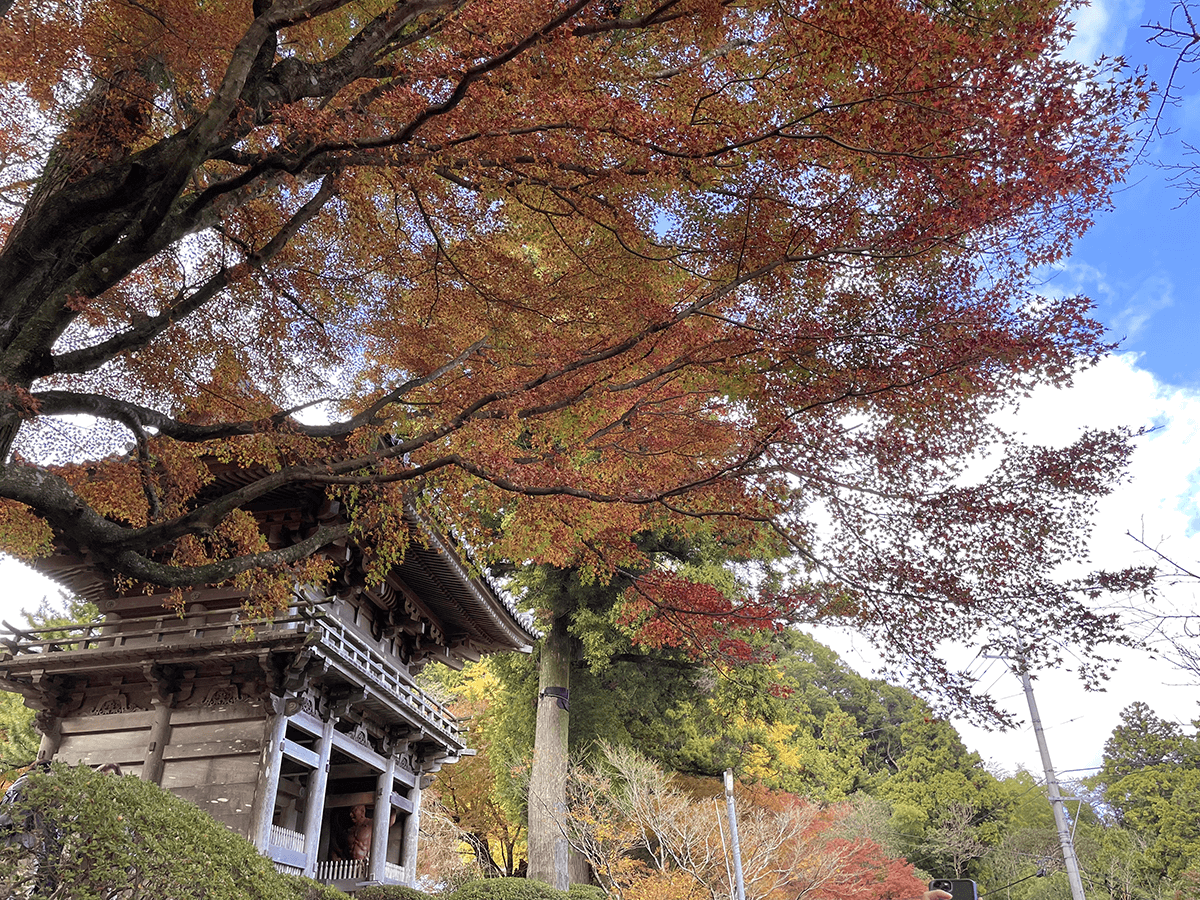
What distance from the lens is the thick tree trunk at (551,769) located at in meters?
17.0

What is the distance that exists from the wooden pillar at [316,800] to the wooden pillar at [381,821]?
1.91 meters

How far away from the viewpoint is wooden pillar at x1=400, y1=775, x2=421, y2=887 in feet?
51.6

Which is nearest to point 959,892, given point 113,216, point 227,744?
point 227,744

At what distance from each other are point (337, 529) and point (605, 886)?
51.0 feet

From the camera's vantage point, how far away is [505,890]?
14094 mm

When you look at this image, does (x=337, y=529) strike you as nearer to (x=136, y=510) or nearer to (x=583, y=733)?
(x=136, y=510)

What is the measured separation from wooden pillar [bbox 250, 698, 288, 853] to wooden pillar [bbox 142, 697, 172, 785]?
1678mm

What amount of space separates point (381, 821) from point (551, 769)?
4420 mm

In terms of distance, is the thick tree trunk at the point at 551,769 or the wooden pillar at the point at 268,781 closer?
the wooden pillar at the point at 268,781

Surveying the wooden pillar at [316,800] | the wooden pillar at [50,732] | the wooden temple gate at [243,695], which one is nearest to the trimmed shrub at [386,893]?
the wooden pillar at [316,800]

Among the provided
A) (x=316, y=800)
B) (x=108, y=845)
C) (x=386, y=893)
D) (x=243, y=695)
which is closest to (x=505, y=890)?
(x=386, y=893)

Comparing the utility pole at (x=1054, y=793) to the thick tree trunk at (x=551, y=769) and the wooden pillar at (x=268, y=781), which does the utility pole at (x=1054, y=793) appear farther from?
the wooden pillar at (x=268, y=781)

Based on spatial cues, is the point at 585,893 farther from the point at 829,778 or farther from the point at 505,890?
the point at 829,778

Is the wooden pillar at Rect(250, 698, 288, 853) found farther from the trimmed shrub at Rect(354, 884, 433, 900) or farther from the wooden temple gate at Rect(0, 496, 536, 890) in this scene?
the trimmed shrub at Rect(354, 884, 433, 900)
